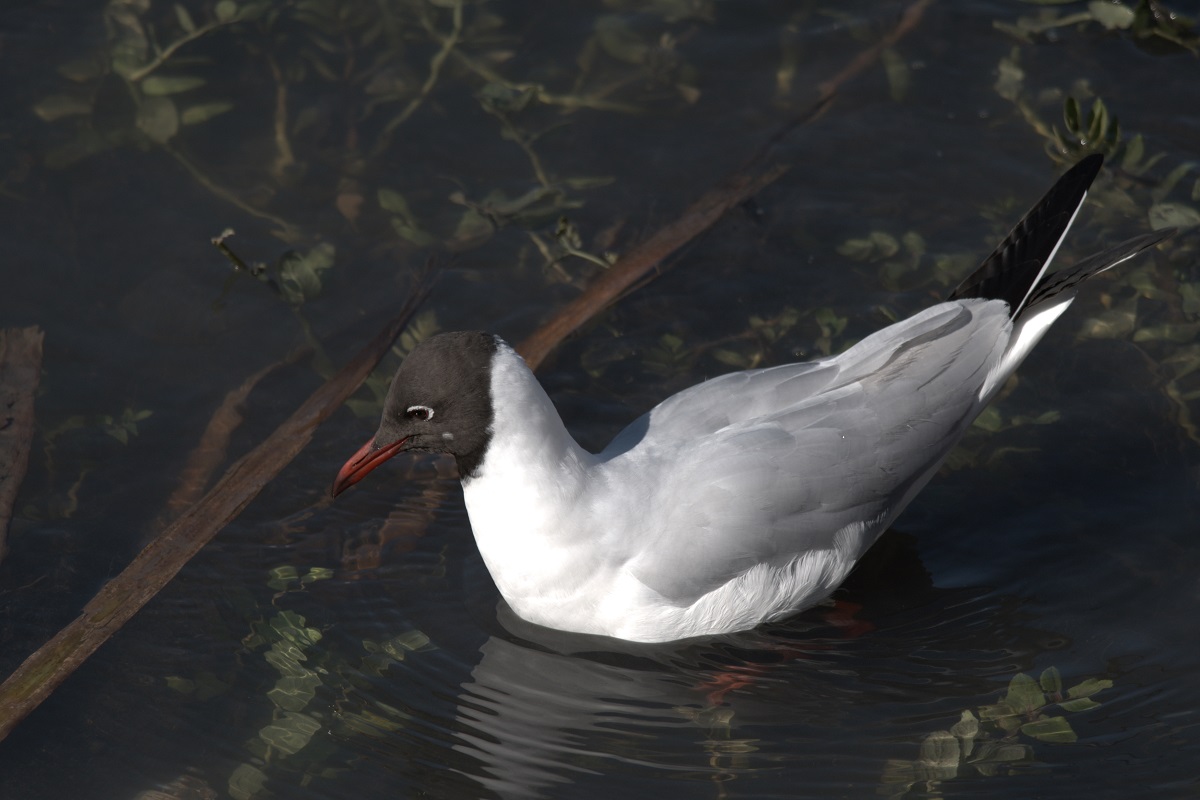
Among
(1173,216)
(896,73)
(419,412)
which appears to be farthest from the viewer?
(896,73)

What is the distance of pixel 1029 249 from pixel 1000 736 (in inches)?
80.0

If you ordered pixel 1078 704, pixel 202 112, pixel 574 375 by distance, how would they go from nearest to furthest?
1. pixel 1078 704
2. pixel 574 375
3. pixel 202 112

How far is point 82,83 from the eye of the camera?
7.96 metres

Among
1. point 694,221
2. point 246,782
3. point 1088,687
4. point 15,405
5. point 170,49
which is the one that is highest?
point 170,49

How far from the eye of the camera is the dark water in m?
5.18

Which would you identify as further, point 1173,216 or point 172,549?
point 1173,216

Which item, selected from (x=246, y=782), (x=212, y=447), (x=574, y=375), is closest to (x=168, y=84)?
(x=212, y=447)

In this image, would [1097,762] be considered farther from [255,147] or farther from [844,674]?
[255,147]

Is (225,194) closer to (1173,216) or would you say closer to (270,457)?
(270,457)

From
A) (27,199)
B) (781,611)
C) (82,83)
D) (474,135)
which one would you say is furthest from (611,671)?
(82,83)

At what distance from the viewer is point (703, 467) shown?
538cm

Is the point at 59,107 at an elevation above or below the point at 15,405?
above

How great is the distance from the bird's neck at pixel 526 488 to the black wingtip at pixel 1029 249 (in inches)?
75.1

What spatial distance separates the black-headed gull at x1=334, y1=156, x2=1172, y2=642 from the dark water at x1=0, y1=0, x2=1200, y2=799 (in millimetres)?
355
